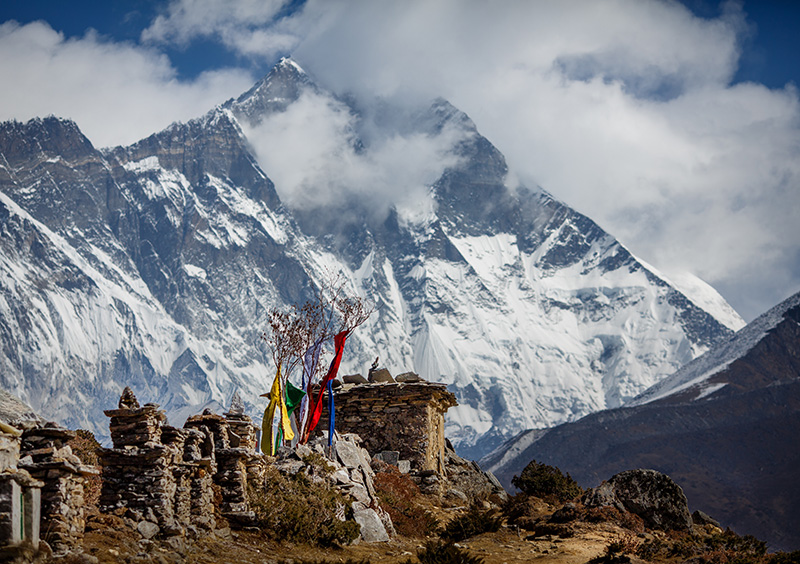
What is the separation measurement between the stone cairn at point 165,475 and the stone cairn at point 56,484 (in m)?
1.57

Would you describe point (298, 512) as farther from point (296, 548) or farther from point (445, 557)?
point (445, 557)

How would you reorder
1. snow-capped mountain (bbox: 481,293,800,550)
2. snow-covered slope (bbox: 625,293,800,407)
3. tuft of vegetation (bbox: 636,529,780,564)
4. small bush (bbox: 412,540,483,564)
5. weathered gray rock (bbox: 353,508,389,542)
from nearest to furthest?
small bush (bbox: 412,540,483,564) → tuft of vegetation (bbox: 636,529,780,564) → weathered gray rock (bbox: 353,508,389,542) → snow-capped mountain (bbox: 481,293,800,550) → snow-covered slope (bbox: 625,293,800,407)

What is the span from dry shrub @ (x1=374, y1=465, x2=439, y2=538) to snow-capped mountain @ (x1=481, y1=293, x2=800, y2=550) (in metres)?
78.0

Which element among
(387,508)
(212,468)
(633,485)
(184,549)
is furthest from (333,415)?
(184,549)

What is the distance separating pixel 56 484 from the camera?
38.2ft

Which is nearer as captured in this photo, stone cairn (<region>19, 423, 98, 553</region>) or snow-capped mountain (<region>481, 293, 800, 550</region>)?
stone cairn (<region>19, 423, 98, 553</region>)

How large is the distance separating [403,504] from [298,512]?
606 cm

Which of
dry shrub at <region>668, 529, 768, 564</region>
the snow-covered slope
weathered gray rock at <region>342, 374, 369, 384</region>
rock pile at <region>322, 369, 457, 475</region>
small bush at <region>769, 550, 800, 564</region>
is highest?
the snow-covered slope

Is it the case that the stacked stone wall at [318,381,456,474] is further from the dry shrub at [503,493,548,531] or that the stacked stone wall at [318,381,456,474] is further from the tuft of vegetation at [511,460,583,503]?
the dry shrub at [503,493,548,531]

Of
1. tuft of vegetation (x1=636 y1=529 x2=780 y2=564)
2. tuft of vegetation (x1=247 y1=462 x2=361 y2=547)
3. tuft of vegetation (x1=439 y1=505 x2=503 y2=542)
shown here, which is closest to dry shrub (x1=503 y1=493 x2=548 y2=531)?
tuft of vegetation (x1=439 y1=505 x2=503 y2=542)

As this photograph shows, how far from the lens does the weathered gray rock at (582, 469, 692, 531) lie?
23094 millimetres

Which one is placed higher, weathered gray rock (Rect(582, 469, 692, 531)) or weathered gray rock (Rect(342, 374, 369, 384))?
weathered gray rock (Rect(342, 374, 369, 384))

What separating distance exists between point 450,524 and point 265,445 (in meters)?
7.72

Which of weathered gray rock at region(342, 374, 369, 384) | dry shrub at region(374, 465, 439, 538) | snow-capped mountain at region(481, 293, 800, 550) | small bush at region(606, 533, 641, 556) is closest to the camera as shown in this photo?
small bush at region(606, 533, 641, 556)
